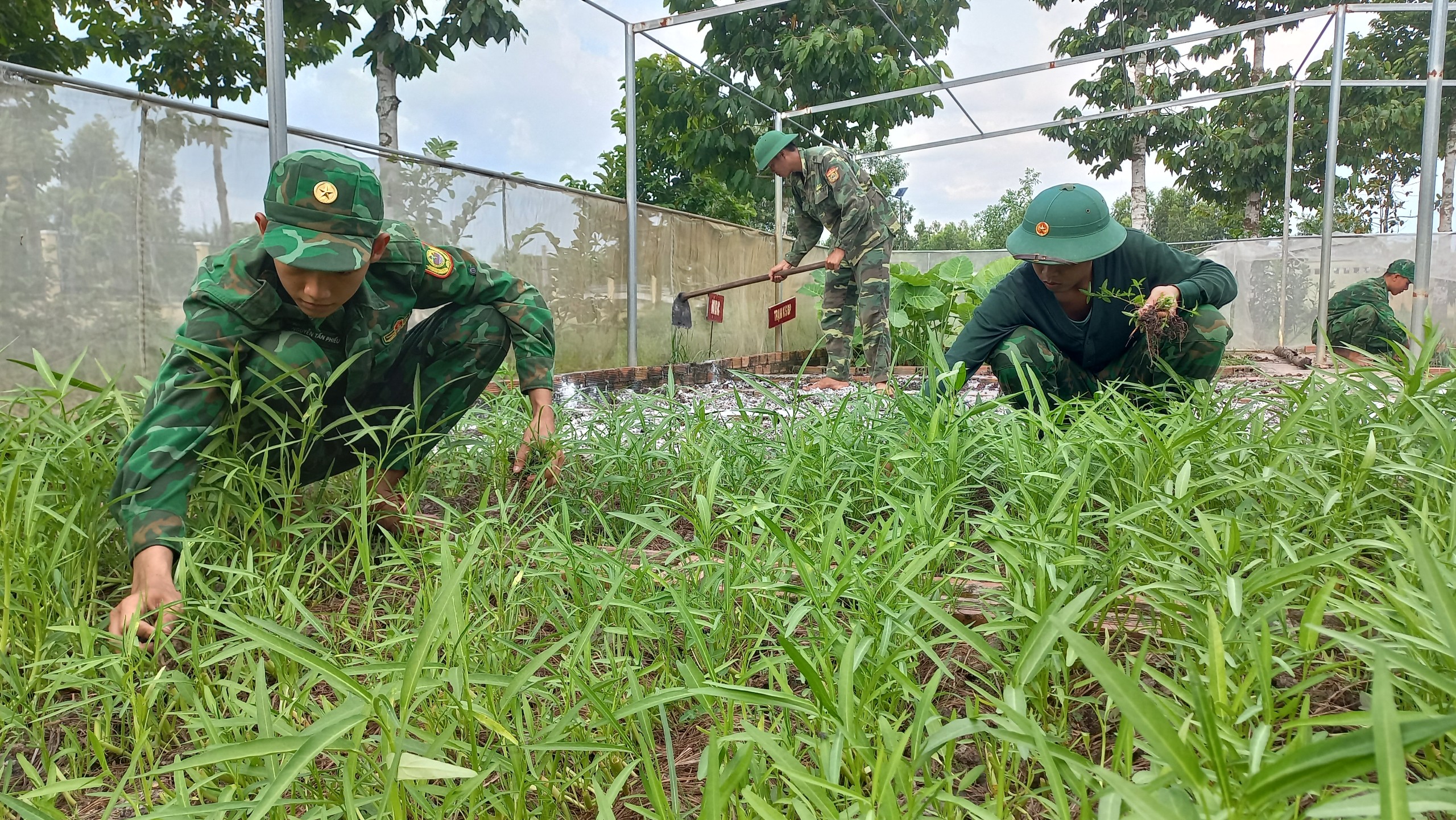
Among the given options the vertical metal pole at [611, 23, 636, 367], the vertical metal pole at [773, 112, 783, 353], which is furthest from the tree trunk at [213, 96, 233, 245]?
the vertical metal pole at [773, 112, 783, 353]

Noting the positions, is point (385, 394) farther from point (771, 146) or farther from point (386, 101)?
point (386, 101)

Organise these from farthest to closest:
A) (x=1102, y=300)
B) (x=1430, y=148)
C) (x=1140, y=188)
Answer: (x=1140, y=188) < (x=1430, y=148) < (x=1102, y=300)

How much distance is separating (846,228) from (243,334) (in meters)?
4.68

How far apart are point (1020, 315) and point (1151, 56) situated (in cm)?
1766

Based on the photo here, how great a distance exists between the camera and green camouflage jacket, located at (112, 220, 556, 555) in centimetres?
143

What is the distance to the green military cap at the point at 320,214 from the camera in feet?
5.20

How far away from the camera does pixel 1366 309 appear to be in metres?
7.01

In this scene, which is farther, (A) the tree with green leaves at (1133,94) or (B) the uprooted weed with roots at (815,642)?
(A) the tree with green leaves at (1133,94)

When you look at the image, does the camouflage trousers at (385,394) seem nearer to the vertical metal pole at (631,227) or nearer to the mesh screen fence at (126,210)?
the mesh screen fence at (126,210)

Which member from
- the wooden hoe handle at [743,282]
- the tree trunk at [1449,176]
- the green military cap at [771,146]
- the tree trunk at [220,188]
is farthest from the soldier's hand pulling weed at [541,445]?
the tree trunk at [1449,176]

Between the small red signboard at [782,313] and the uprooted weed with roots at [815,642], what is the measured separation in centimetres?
515

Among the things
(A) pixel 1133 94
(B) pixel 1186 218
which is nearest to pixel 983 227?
(B) pixel 1186 218

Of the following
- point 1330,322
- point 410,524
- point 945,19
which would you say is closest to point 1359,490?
point 410,524

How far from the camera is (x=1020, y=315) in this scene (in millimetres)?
2684
